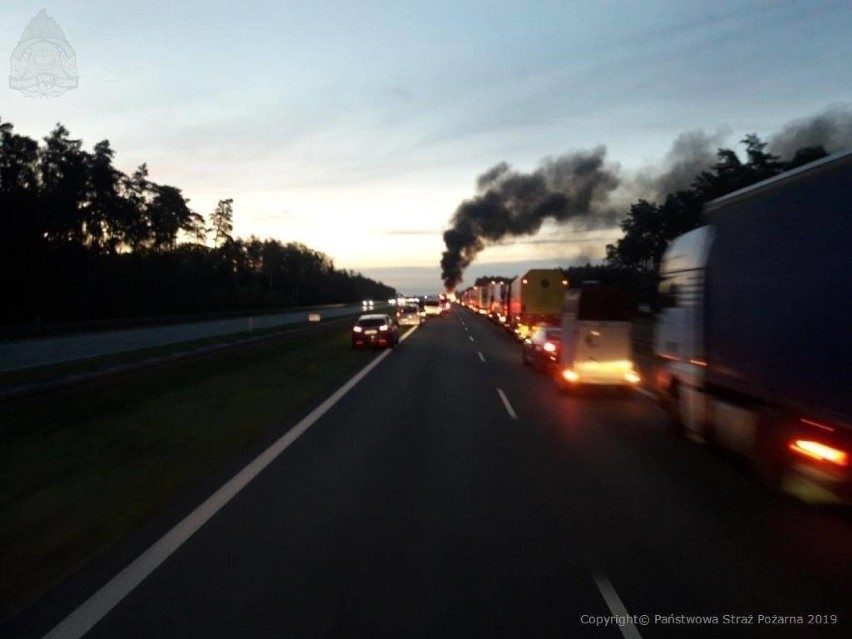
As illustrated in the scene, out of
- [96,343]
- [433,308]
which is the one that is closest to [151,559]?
[96,343]

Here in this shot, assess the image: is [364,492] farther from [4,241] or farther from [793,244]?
[4,241]

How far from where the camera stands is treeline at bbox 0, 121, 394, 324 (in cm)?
5338

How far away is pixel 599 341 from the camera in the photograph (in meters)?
21.8

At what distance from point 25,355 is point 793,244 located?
18942 millimetres

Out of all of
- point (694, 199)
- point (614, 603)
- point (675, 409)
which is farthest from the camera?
point (694, 199)

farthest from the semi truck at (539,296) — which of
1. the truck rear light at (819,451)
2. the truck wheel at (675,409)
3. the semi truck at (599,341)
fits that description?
the truck rear light at (819,451)

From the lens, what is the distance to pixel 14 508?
32.5ft

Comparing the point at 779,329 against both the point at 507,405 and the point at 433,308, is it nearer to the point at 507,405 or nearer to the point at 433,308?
the point at 507,405

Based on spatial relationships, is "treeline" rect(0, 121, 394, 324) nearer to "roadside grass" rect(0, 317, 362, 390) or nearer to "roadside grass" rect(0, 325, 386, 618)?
"roadside grass" rect(0, 317, 362, 390)

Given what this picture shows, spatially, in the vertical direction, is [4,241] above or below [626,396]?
above

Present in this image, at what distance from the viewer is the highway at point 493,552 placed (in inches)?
250

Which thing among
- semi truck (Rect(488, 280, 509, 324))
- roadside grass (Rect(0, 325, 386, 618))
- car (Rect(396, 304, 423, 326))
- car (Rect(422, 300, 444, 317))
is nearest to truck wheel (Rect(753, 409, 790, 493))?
roadside grass (Rect(0, 325, 386, 618))

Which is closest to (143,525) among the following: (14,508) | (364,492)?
(14,508)

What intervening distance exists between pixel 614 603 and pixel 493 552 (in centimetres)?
157
